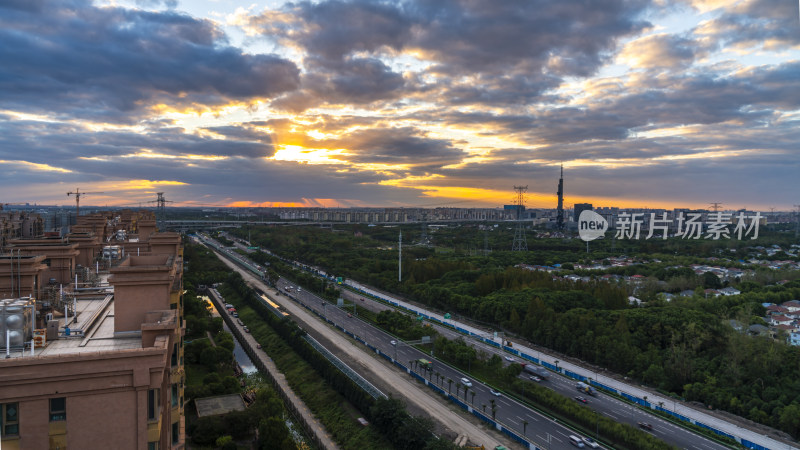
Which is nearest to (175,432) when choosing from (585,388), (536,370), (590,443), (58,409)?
(58,409)

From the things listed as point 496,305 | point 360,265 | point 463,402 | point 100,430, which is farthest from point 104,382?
point 360,265

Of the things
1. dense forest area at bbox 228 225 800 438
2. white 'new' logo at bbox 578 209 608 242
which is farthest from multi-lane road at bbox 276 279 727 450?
white 'new' logo at bbox 578 209 608 242

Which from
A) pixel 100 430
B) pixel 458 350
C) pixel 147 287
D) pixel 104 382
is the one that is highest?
pixel 147 287

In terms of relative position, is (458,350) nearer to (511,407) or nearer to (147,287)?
(511,407)

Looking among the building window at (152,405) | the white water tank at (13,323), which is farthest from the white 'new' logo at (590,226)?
the white water tank at (13,323)

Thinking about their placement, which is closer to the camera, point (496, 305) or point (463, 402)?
point (463, 402)

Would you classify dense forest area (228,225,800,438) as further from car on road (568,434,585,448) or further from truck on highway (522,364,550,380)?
car on road (568,434,585,448)

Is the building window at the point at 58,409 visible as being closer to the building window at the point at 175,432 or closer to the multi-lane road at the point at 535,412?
the building window at the point at 175,432
